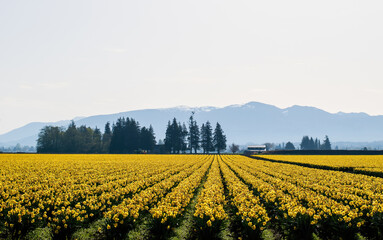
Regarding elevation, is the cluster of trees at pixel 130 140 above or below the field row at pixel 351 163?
above

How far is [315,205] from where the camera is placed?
1197cm

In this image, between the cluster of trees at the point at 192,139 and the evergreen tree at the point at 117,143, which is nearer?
the evergreen tree at the point at 117,143

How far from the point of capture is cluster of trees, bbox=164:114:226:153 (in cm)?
12350

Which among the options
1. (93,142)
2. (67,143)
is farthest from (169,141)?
(67,143)

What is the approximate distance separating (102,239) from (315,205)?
8.23 m

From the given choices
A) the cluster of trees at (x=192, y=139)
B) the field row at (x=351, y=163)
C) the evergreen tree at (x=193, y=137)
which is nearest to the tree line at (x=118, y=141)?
the cluster of trees at (x=192, y=139)

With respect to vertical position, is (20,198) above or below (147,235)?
above

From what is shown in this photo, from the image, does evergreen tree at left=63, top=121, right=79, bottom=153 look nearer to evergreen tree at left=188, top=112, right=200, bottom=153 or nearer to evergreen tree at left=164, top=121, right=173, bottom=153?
evergreen tree at left=164, top=121, right=173, bottom=153

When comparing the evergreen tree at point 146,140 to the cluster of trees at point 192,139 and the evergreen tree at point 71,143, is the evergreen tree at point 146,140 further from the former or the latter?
the evergreen tree at point 71,143

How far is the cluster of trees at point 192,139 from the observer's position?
123500 mm

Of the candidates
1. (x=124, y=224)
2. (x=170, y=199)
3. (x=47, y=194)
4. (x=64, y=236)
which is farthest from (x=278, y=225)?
(x=47, y=194)

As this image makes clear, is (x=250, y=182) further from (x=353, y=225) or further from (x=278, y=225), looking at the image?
(x=353, y=225)

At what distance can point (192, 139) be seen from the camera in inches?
5172

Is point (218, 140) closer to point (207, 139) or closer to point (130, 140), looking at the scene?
point (207, 139)
